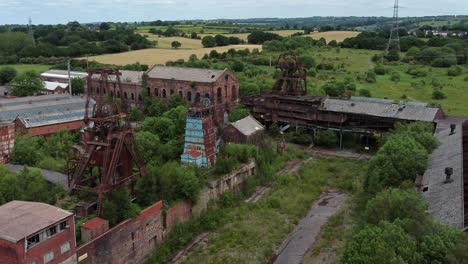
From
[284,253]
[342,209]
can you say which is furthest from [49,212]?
[342,209]

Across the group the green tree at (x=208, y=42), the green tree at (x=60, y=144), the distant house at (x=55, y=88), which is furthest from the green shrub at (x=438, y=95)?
the green tree at (x=208, y=42)

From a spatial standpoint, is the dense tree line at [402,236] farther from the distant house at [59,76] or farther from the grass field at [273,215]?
the distant house at [59,76]

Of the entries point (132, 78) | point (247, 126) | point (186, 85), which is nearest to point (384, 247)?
point (247, 126)

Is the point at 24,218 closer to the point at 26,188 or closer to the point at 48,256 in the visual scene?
the point at 48,256

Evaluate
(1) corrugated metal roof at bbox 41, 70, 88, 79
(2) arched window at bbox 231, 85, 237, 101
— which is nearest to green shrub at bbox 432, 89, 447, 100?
(2) arched window at bbox 231, 85, 237, 101

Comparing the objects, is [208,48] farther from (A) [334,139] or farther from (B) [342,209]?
(B) [342,209]

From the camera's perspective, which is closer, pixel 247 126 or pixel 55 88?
pixel 247 126
